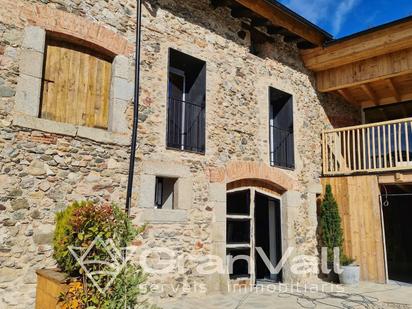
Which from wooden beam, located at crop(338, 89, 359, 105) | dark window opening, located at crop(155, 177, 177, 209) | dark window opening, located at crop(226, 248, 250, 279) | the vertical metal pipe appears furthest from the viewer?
wooden beam, located at crop(338, 89, 359, 105)

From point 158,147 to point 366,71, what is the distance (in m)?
5.92

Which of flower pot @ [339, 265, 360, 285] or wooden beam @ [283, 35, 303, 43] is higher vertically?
wooden beam @ [283, 35, 303, 43]

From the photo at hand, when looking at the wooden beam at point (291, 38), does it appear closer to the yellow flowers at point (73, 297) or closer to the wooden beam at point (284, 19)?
the wooden beam at point (284, 19)

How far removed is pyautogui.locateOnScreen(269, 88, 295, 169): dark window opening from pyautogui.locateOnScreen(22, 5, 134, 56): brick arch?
13.0ft

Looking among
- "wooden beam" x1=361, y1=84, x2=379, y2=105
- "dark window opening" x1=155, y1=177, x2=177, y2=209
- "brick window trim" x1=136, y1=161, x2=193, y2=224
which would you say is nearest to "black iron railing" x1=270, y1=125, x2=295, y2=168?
"wooden beam" x1=361, y1=84, x2=379, y2=105

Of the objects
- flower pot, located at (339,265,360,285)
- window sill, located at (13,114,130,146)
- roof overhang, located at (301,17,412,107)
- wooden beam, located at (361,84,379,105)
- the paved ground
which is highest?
roof overhang, located at (301,17,412,107)

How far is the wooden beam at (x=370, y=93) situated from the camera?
381 inches

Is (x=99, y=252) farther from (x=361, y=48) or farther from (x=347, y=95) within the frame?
(x=347, y=95)

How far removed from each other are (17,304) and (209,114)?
14.1 ft

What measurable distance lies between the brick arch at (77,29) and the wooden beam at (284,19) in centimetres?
294

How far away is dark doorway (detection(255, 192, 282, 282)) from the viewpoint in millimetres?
8203

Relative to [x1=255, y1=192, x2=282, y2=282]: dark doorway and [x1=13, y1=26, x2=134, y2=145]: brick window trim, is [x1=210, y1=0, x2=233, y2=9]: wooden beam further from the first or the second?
[x1=255, y1=192, x2=282, y2=282]: dark doorway

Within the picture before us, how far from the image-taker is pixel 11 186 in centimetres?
449

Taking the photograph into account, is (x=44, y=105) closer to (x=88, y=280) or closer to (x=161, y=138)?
(x=161, y=138)
